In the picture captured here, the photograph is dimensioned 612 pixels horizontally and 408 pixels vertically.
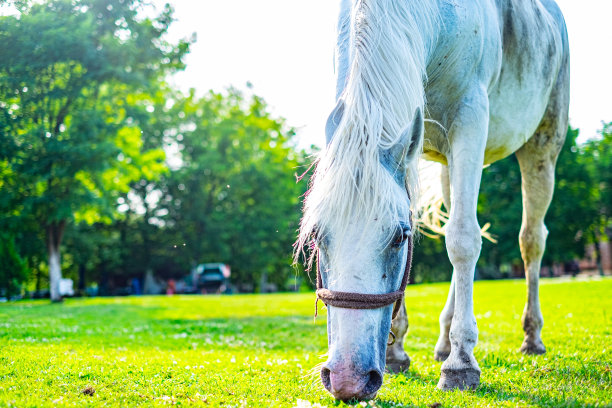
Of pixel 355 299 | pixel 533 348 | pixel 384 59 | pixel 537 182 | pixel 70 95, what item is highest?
pixel 70 95

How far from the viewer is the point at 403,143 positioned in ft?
Result: 11.5

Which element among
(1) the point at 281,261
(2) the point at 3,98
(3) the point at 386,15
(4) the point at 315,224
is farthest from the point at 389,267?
(1) the point at 281,261

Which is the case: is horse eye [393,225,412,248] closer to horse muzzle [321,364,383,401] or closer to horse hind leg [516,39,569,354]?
horse muzzle [321,364,383,401]

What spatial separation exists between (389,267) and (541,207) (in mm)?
4371

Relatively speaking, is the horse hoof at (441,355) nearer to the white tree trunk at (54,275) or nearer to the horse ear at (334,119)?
the horse ear at (334,119)

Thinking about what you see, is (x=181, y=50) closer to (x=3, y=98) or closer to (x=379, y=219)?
(x=3, y=98)

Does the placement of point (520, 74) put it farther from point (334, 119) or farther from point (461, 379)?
point (461, 379)

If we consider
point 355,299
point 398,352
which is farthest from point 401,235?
point 398,352

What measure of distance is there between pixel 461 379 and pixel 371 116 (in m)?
2.05

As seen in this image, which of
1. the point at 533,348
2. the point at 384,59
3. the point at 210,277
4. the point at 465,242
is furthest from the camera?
the point at 210,277

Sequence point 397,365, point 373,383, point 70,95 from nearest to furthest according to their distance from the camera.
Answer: point 373,383 → point 397,365 → point 70,95

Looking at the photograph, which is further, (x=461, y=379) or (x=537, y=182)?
(x=537, y=182)

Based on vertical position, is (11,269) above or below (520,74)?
below

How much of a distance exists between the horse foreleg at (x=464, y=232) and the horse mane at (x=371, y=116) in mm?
690
